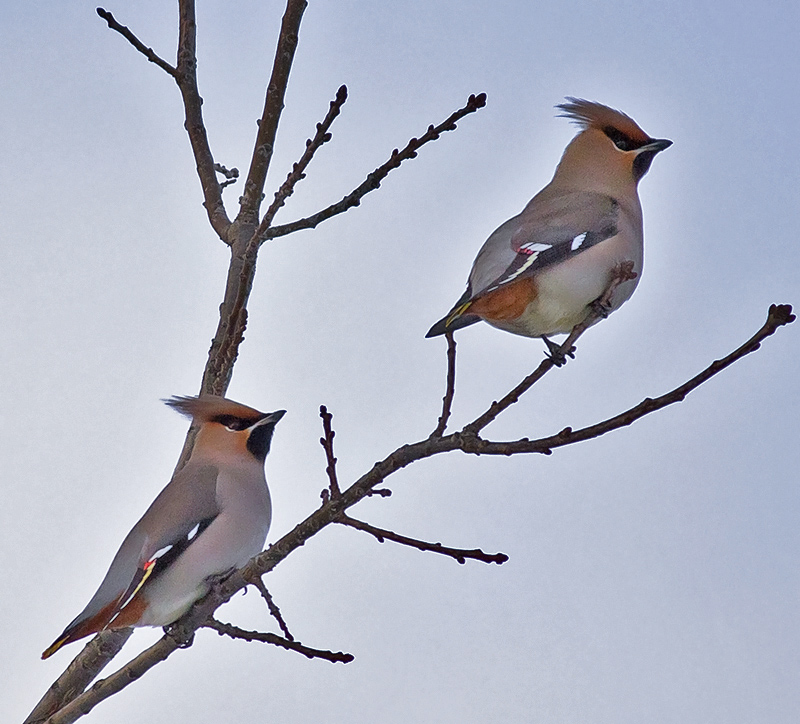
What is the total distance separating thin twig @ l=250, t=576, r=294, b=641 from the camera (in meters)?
2.40

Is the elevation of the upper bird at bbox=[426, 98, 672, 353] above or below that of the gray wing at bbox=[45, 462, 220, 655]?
above

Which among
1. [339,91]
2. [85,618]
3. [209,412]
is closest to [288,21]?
[339,91]

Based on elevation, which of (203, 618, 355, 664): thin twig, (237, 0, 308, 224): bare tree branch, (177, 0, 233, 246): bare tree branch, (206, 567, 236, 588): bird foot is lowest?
(203, 618, 355, 664): thin twig

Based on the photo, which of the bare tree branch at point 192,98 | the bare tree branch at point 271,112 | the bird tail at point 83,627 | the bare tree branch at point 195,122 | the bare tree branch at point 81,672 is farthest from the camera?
the bare tree branch at point 195,122

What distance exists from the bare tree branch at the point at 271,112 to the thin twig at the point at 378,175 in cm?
34

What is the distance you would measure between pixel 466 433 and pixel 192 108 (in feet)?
5.82

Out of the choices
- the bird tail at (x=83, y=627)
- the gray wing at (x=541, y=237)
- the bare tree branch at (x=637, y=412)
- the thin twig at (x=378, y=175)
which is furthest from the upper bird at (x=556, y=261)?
the bird tail at (x=83, y=627)

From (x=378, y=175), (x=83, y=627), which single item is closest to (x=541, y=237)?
(x=378, y=175)

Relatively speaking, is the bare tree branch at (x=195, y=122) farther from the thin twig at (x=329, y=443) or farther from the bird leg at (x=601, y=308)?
the thin twig at (x=329, y=443)

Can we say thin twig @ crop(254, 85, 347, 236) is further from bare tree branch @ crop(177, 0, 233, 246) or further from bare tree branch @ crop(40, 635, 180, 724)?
bare tree branch @ crop(40, 635, 180, 724)

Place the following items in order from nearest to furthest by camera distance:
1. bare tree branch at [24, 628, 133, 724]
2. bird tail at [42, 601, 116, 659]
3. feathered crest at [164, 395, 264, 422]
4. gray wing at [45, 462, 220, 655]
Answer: bare tree branch at [24, 628, 133, 724] → bird tail at [42, 601, 116, 659] → gray wing at [45, 462, 220, 655] → feathered crest at [164, 395, 264, 422]

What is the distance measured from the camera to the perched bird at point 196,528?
3158mm

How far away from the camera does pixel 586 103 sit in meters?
4.24

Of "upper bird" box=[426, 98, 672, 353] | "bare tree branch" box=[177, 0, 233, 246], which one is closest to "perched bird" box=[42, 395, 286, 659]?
"bare tree branch" box=[177, 0, 233, 246]
